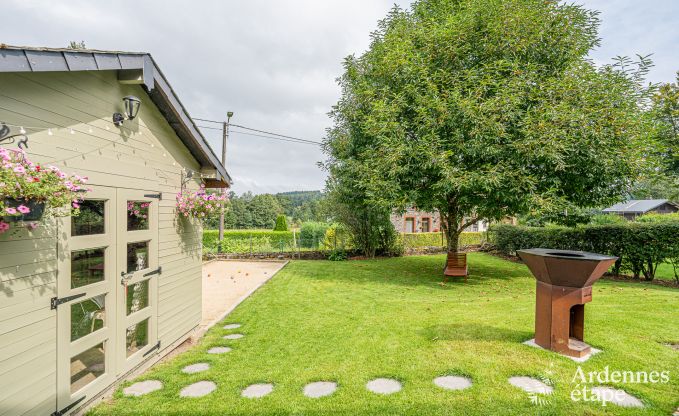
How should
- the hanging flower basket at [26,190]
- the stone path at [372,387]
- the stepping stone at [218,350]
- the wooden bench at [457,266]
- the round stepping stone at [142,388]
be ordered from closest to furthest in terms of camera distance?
the hanging flower basket at [26,190]
the stone path at [372,387]
the round stepping stone at [142,388]
the stepping stone at [218,350]
the wooden bench at [457,266]

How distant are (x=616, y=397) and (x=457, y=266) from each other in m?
7.40

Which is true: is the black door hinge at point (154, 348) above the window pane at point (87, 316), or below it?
below

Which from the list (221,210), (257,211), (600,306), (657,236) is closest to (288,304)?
(221,210)

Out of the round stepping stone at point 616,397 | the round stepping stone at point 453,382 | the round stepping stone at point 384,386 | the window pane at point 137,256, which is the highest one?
the window pane at point 137,256

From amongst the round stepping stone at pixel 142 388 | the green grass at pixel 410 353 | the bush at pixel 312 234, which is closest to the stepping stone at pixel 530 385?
the green grass at pixel 410 353

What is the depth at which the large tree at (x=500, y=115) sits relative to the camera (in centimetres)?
886

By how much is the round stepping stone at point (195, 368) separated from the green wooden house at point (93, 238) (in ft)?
1.89

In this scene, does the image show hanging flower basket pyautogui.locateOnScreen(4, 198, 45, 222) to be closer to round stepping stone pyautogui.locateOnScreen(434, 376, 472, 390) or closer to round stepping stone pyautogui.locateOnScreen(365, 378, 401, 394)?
round stepping stone pyautogui.locateOnScreen(365, 378, 401, 394)

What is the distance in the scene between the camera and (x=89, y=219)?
11.6 ft

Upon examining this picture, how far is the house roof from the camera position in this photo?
2539 mm

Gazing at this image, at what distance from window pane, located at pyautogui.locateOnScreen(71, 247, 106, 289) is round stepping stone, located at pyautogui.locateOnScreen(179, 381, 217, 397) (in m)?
1.59

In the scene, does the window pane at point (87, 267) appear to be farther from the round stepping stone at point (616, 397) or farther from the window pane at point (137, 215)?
the round stepping stone at point (616, 397)

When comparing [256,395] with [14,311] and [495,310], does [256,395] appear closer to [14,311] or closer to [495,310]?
[14,311]

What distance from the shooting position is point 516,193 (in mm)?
9148
